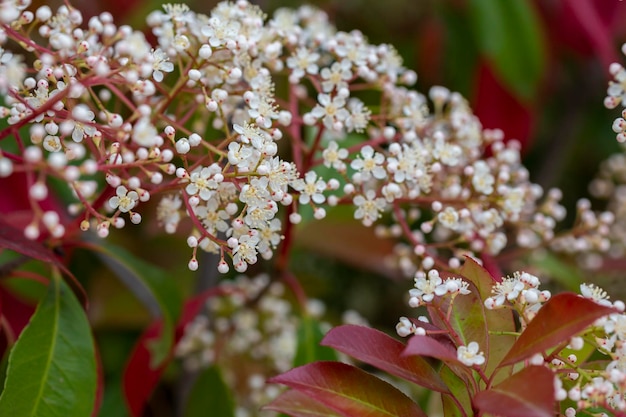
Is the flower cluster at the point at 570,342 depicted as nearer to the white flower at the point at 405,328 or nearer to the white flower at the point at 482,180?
the white flower at the point at 405,328

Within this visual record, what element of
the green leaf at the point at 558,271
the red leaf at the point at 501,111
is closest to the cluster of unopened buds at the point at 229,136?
the green leaf at the point at 558,271

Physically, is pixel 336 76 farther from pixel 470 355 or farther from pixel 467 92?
pixel 467 92

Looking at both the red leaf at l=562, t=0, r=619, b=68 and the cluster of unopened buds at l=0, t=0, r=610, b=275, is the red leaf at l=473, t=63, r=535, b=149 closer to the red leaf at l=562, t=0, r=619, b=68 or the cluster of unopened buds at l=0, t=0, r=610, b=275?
the red leaf at l=562, t=0, r=619, b=68

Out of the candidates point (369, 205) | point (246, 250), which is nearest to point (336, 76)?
point (369, 205)

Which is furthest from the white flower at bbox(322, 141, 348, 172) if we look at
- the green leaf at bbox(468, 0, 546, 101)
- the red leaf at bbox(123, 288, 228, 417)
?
the green leaf at bbox(468, 0, 546, 101)

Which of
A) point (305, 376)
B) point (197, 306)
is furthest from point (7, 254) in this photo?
point (305, 376)
